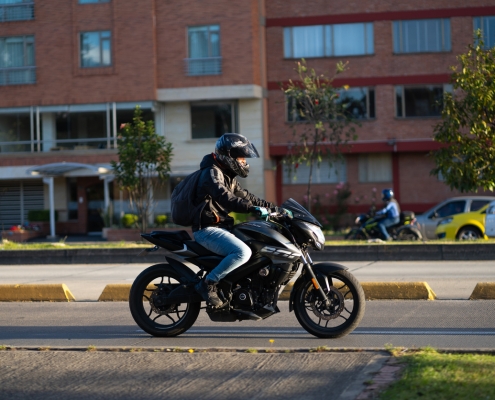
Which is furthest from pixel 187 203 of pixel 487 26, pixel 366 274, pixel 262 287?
pixel 487 26

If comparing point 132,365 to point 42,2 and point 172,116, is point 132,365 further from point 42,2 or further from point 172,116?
point 42,2

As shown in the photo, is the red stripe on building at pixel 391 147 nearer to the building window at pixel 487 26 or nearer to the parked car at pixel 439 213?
the building window at pixel 487 26

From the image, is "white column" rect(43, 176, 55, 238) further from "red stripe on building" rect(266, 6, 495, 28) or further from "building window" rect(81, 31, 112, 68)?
"red stripe on building" rect(266, 6, 495, 28)

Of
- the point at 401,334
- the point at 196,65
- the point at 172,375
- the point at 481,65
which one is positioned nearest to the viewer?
the point at 172,375

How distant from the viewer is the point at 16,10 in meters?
37.0

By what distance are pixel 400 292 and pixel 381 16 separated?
90.5 ft

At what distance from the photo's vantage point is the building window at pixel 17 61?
36.6 metres

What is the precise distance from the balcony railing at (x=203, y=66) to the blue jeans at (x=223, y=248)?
28299 mm

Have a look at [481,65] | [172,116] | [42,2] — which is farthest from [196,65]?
[481,65]

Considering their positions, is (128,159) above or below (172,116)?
below

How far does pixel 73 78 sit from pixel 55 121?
2282 millimetres

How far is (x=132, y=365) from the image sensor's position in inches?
259

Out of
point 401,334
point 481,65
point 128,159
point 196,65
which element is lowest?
point 401,334

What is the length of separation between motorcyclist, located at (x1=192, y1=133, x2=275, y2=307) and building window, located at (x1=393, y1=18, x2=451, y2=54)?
1180 inches
